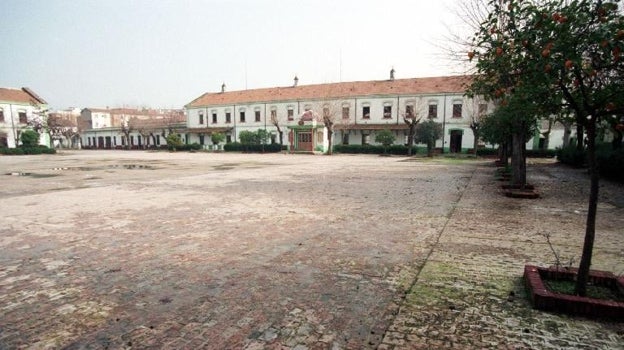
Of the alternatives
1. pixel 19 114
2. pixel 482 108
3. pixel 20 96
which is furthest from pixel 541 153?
pixel 20 96

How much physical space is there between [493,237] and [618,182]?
1205cm

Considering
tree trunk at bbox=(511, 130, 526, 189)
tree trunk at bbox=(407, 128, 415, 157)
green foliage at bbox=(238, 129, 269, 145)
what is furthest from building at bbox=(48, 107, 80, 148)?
tree trunk at bbox=(511, 130, 526, 189)

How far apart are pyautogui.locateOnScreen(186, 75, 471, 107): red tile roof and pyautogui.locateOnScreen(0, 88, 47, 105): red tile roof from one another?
20543 mm

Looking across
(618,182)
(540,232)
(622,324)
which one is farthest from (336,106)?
(622,324)

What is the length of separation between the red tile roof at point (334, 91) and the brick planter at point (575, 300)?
1354 inches

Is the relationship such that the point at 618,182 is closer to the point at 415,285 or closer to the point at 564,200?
the point at 564,200

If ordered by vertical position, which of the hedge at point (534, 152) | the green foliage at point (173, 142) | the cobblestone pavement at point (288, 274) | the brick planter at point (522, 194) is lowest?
the cobblestone pavement at point (288, 274)

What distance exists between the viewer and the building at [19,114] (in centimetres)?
4625

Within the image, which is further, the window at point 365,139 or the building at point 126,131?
the building at point 126,131

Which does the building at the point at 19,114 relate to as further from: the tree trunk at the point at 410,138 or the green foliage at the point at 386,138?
the tree trunk at the point at 410,138

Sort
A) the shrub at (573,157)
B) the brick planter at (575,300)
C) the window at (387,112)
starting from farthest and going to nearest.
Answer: the window at (387,112) < the shrub at (573,157) < the brick planter at (575,300)

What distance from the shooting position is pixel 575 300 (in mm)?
3168

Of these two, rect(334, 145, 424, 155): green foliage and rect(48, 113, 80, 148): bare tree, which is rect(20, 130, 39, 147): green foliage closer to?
rect(48, 113, 80, 148): bare tree

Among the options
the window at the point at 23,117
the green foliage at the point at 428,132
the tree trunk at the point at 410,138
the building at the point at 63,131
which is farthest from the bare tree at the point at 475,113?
the window at the point at 23,117
